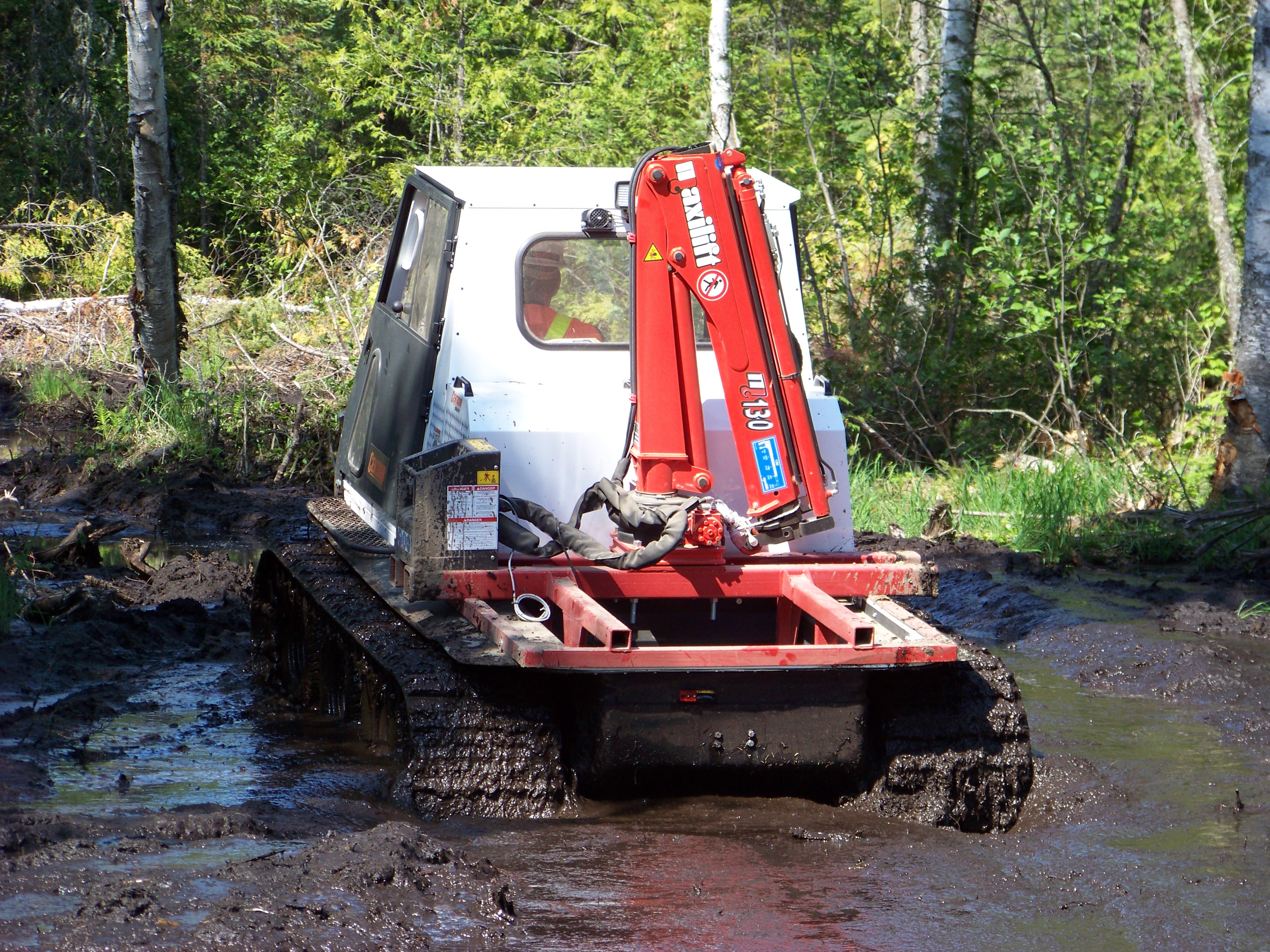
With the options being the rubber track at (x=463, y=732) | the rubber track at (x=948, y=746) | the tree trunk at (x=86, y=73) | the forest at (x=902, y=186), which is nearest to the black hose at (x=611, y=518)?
the rubber track at (x=463, y=732)

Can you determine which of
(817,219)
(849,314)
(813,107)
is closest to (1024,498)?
(849,314)

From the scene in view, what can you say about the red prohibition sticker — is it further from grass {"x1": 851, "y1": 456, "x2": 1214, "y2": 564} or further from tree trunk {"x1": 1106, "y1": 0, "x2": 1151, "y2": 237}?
tree trunk {"x1": 1106, "y1": 0, "x2": 1151, "y2": 237}

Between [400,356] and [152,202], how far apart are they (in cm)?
698

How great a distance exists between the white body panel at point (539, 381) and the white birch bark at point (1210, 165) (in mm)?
8637

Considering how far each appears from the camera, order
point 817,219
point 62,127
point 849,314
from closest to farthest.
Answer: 1. point 849,314
2. point 817,219
3. point 62,127

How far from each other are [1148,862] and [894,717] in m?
0.85

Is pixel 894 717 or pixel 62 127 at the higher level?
pixel 62 127

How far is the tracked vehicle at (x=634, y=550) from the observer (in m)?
4.23

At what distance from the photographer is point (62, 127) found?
70.2 feet

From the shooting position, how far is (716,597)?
15.4 ft

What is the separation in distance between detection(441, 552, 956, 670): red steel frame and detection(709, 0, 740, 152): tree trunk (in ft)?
30.0

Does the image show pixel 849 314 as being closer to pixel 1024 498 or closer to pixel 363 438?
pixel 1024 498

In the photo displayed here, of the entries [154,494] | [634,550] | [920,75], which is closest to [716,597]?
[634,550]

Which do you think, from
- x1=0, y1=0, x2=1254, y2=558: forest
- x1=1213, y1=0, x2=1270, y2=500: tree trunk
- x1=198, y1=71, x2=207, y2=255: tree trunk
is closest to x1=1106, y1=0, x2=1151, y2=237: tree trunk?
x1=0, y1=0, x2=1254, y2=558: forest
